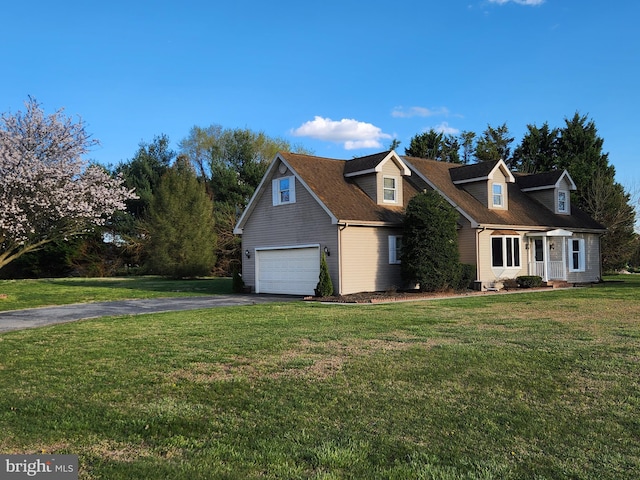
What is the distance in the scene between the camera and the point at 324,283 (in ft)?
67.5

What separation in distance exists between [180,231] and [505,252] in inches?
862

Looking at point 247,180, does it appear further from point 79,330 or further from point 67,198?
point 79,330

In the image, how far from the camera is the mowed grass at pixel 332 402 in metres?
4.30

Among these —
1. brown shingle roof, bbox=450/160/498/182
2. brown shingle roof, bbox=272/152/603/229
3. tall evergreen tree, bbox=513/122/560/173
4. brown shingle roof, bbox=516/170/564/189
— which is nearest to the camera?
brown shingle roof, bbox=272/152/603/229

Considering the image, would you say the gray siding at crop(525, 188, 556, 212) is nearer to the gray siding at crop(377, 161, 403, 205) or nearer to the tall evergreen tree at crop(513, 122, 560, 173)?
the gray siding at crop(377, 161, 403, 205)

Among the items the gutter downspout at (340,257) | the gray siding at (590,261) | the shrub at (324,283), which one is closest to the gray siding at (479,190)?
the gray siding at (590,261)

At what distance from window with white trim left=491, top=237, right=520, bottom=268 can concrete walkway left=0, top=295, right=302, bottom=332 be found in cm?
1256

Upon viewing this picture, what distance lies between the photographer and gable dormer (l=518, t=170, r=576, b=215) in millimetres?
28844

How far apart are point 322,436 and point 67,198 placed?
2161 cm

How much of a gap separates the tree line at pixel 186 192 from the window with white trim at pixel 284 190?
768 centimetres

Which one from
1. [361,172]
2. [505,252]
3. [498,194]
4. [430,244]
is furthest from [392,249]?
[498,194]

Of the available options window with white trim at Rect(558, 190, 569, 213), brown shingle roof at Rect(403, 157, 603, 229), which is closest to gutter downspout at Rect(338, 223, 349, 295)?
brown shingle roof at Rect(403, 157, 603, 229)

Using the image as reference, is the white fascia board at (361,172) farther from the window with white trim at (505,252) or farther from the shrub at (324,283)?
the window with white trim at (505,252)

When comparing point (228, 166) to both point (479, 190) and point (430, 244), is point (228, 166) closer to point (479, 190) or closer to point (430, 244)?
point (479, 190)
